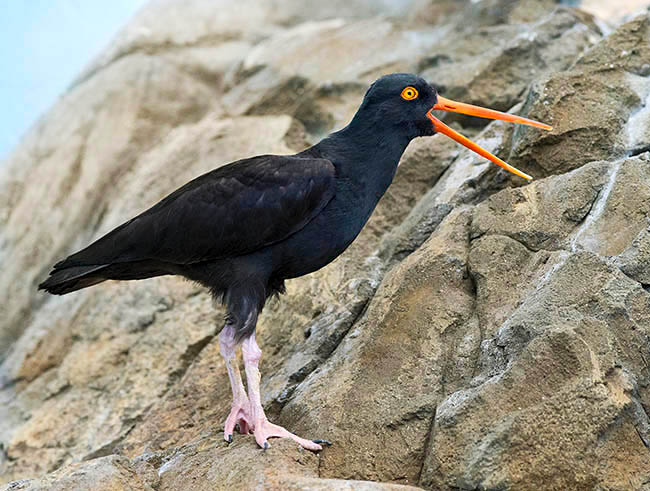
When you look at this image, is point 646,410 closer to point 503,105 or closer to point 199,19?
point 503,105

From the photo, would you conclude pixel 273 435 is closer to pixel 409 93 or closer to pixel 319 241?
pixel 319 241

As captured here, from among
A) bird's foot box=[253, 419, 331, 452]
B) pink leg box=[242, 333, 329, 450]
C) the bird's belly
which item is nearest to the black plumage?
the bird's belly

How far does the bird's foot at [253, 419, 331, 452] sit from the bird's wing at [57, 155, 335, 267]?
126 cm

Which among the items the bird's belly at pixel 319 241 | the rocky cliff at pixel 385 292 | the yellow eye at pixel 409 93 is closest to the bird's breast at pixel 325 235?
the bird's belly at pixel 319 241

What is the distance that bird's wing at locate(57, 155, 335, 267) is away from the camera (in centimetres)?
594

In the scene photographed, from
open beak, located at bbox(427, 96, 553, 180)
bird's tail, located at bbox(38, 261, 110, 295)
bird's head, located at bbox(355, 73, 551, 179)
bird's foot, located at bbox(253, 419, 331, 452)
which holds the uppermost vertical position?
bird's tail, located at bbox(38, 261, 110, 295)

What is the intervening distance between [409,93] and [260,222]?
1.50m

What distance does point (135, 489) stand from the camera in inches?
200

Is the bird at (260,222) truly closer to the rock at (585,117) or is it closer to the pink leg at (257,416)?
the pink leg at (257,416)

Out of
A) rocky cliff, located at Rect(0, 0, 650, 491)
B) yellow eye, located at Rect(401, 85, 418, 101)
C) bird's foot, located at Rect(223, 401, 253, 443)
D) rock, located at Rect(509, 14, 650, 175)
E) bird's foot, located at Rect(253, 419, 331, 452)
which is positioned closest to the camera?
rocky cliff, located at Rect(0, 0, 650, 491)

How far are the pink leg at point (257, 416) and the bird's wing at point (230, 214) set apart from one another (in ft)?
2.28

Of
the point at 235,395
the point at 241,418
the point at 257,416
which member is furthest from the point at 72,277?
the point at 257,416

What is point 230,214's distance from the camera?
19.7 feet

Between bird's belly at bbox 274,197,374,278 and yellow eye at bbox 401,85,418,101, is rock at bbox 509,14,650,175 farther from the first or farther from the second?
bird's belly at bbox 274,197,374,278
